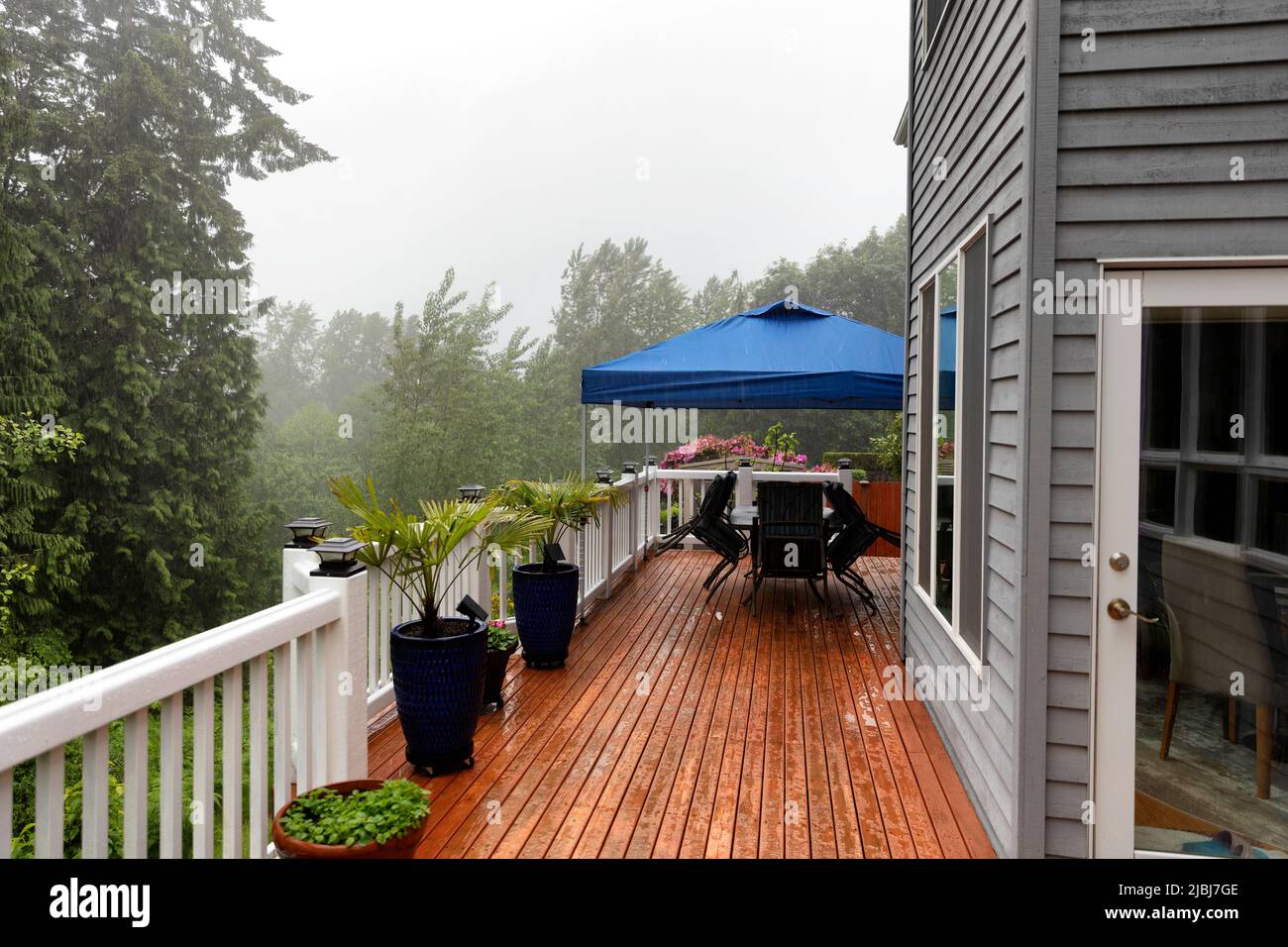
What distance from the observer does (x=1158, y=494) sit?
2547 millimetres

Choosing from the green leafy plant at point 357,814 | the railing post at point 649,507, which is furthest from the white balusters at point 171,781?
the railing post at point 649,507

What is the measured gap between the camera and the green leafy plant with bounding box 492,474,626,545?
16.3 feet

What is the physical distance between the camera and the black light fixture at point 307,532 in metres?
3.03

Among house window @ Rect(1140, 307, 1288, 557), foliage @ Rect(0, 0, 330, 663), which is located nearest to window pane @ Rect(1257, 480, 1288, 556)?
house window @ Rect(1140, 307, 1288, 557)

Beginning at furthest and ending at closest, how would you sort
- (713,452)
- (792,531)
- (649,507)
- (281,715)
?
(713,452)
(649,507)
(792,531)
(281,715)

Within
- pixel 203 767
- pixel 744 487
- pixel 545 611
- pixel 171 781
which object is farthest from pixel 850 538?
pixel 171 781

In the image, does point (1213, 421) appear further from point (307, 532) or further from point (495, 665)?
point (495, 665)

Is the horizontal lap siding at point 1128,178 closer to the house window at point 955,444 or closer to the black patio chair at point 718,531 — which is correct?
the house window at point 955,444

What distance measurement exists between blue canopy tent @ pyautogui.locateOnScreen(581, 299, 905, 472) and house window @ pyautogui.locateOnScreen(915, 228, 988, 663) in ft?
5.77

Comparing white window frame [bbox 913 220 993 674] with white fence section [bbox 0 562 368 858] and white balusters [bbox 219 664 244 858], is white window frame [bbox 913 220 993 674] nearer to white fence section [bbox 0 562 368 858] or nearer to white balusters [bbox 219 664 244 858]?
white fence section [bbox 0 562 368 858]

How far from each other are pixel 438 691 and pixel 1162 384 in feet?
8.76

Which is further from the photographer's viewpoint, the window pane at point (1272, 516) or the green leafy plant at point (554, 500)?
the green leafy plant at point (554, 500)

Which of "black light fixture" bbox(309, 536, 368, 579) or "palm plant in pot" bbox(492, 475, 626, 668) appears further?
"palm plant in pot" bbox(492, 475, 626, 668)
